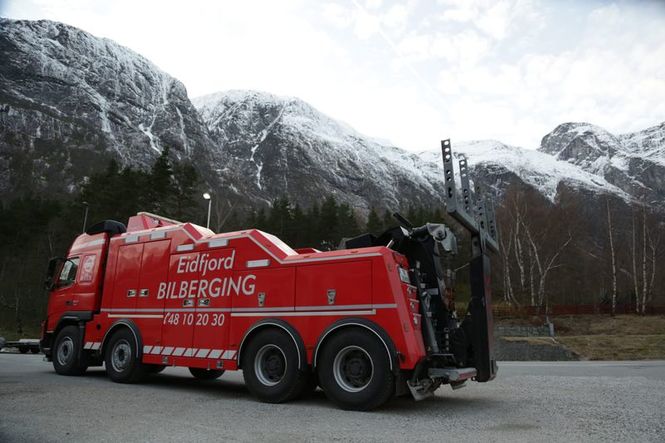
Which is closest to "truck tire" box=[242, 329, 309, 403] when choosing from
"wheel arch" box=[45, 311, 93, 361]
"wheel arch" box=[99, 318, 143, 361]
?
"wheel arch" box=[99, 318, 143, 361]

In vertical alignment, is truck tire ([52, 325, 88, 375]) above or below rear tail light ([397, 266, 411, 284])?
below

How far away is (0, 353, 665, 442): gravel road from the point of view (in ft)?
17.9

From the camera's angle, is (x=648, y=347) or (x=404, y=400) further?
(x=648, y=347)

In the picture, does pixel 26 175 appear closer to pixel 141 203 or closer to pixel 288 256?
pixel 141 203

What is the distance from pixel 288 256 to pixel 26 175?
495ft

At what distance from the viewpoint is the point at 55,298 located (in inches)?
487

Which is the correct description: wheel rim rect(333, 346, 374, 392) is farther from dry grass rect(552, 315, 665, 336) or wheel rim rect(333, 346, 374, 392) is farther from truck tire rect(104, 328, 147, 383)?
dry grass rect(552, 315, 665, 336)

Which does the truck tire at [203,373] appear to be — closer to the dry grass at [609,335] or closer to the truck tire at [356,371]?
the truck tire at [356,371]

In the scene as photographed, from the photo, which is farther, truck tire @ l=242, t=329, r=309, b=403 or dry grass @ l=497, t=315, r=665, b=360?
dry grass @ l=497, t=315, r=665, b=360

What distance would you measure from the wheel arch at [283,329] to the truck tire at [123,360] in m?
2.88

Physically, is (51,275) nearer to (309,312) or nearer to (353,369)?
(309,312)

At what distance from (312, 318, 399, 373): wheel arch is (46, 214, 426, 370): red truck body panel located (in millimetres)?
66

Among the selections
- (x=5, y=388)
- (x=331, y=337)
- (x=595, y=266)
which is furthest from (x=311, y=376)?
(x=595, y=266)

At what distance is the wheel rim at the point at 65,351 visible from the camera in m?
11.3
